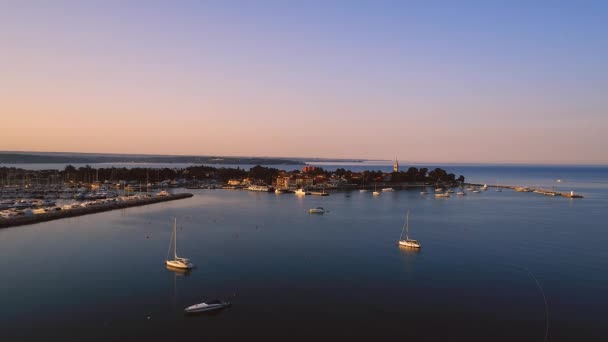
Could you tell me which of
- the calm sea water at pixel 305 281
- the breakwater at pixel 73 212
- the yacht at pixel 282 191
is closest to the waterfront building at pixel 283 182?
the yacht at pixel 282 191

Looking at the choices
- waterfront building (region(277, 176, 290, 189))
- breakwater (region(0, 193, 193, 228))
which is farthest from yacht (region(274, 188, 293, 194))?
breakwater (region(0, 193, 193, 228))

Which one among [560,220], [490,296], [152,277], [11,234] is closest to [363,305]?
[490,296]

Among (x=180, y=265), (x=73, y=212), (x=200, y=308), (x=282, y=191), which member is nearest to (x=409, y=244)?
(x=180, y=265)

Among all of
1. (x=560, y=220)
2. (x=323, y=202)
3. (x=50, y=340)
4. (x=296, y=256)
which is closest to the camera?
(x=50, y=340)

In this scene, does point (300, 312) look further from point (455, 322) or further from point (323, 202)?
point (323, 202)

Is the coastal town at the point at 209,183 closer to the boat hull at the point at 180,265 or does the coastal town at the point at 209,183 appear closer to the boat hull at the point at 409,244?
the boat hull at the point at 180,265

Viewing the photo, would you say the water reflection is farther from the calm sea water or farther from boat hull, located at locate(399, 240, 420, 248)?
boat hull, located at locate(399, 240, 420, 248)
